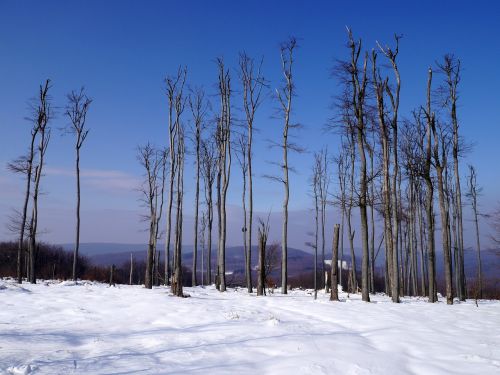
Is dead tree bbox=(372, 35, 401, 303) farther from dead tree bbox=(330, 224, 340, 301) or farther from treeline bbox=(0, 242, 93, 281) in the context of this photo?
treeline bbox=(0, 242, 93, 281)

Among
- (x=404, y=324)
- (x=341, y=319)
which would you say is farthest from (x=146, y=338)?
(x=404, y=324)

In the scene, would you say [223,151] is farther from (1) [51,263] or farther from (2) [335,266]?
(1) [51,263]

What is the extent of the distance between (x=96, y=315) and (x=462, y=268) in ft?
76.1

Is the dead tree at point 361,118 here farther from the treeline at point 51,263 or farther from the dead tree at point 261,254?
the treeline at point 51,263

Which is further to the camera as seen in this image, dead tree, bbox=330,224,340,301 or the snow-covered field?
dead tree, bbox=330,224,340,301

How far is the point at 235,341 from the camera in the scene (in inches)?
228

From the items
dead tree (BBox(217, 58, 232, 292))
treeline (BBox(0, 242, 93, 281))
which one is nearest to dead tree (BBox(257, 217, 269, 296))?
dead tree (BBox(217, 58, 232, 292))

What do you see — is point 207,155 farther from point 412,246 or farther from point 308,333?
point 308,333

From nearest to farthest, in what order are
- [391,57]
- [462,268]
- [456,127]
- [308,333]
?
1. [308,333]
2. [391,57]
3. [456,127]
4. [462,268]

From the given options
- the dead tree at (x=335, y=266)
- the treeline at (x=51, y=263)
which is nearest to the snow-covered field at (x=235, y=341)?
the dead tree at (x=335, y=266)

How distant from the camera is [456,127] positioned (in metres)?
17.1

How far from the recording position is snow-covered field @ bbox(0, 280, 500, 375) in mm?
4594

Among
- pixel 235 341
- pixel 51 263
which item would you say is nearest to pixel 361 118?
pixel 235 341

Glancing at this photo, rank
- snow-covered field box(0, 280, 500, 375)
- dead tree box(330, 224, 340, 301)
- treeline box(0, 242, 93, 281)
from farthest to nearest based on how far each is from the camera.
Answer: treeline box(0, 242, 93, 281), dead tree box(330, 224, 340, 301), snow-covered field box(0, 280, 500, 375)
